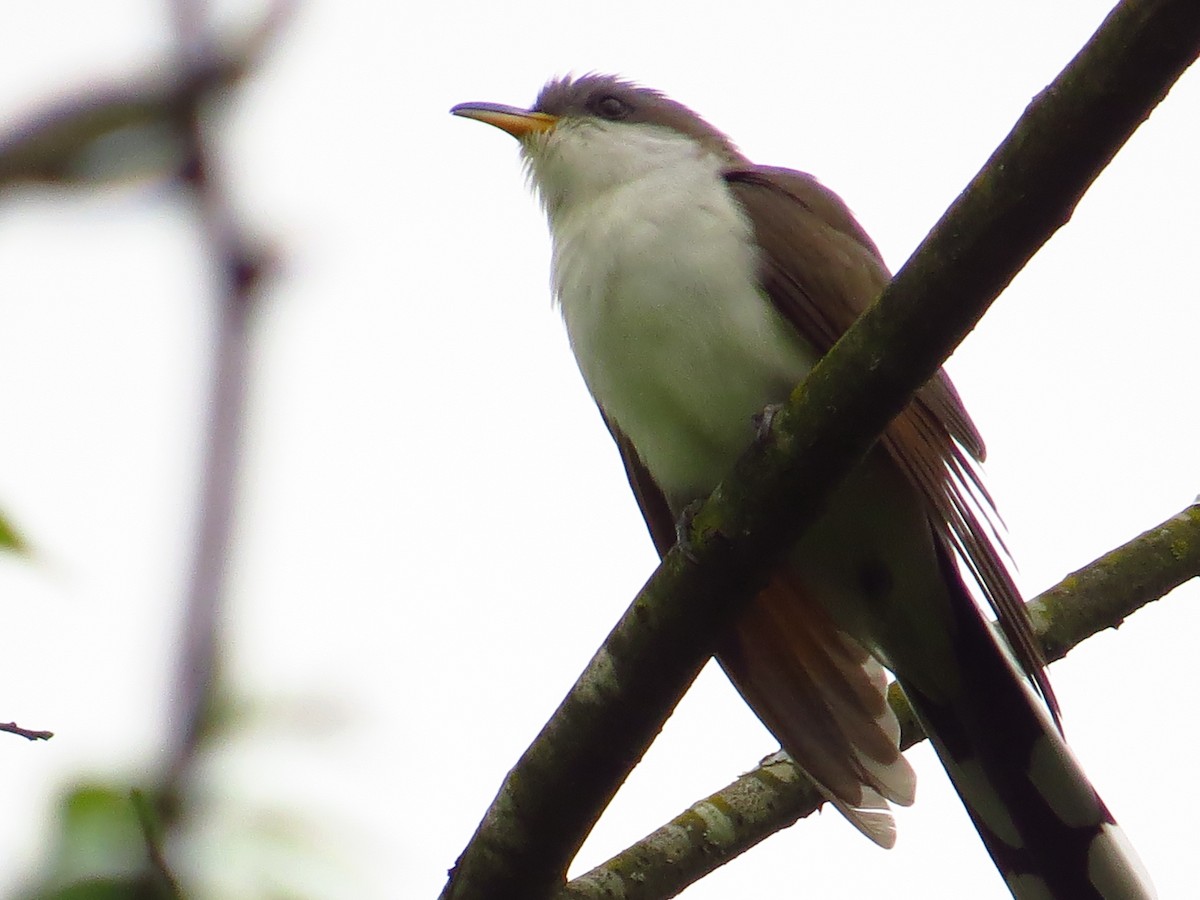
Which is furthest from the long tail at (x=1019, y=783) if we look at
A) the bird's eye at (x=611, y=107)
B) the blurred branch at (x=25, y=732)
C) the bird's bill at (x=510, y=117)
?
the blurred branch at (x=25, y=732)

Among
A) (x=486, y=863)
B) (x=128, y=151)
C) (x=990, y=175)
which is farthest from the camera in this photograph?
(x=486, y=863)

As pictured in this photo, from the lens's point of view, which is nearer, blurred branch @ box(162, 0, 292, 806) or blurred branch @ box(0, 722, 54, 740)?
blurred branch @ box(162, 0, 292, 806)

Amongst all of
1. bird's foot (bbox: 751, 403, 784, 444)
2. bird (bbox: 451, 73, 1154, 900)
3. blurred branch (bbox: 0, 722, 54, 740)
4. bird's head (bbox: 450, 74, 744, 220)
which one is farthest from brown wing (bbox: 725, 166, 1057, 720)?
blurred branch (bbox: 0, 722, 54, 740)

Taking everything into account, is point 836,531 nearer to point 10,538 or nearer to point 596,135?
point 596,135

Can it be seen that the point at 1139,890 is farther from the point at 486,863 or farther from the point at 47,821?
the point at 47,821

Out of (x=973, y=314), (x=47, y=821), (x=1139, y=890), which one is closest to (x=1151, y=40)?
(x=973, y=314)

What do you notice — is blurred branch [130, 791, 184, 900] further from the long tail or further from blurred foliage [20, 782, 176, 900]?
the long tail

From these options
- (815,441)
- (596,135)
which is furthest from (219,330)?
(596,135)
